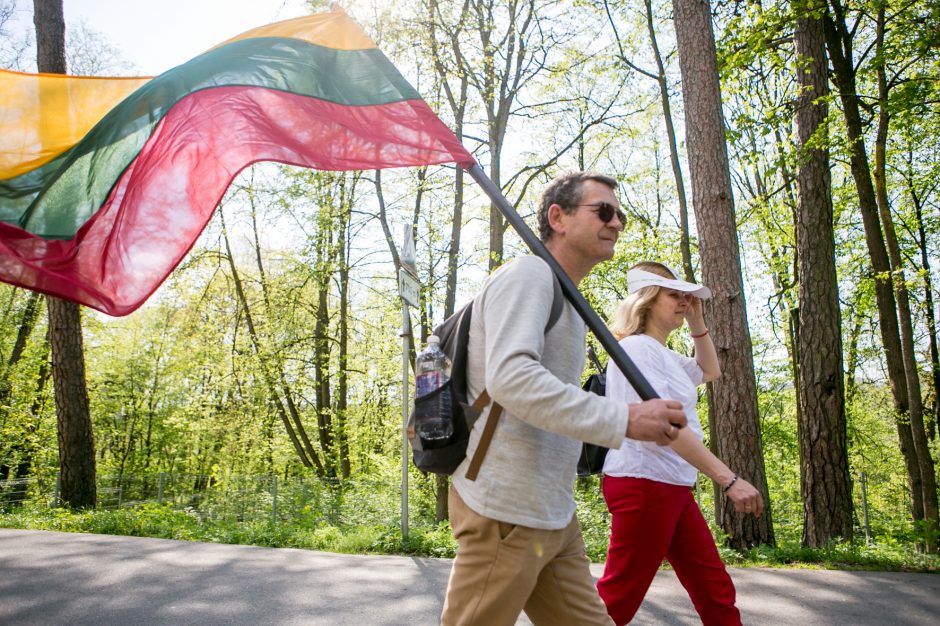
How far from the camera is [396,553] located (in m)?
8.00

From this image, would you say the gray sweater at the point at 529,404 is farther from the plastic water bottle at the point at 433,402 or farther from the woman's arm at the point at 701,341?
the woman's arm at the point at 701,341

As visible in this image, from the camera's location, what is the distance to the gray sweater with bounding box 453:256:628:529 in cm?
187

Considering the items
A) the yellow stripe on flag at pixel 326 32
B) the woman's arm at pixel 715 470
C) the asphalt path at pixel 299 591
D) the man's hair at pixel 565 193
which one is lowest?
the asphalt path at pixel 299 591

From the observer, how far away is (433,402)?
6.95 feet

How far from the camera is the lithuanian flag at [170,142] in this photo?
2.96 meters

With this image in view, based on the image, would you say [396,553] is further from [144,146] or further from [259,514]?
[259,514]

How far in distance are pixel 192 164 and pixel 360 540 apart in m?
6.35

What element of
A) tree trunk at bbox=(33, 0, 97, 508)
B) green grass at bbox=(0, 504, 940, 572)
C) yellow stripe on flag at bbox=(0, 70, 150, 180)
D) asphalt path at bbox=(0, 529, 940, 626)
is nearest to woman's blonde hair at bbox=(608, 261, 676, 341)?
asphalt path at bbox=(0, 529, 940, 626)

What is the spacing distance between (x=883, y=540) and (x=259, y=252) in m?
20.7

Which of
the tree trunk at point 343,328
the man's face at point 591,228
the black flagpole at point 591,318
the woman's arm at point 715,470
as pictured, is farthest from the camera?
the tree trunk at point 343,328

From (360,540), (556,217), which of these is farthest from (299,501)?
(556,217)

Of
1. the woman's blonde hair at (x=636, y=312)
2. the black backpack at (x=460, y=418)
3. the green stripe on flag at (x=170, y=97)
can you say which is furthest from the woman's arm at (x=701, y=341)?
the green stripe on flag at (x=170, y=97)

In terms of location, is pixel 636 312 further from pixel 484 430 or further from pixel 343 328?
pixel 343 328

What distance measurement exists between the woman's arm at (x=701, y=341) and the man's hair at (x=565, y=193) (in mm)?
1197
